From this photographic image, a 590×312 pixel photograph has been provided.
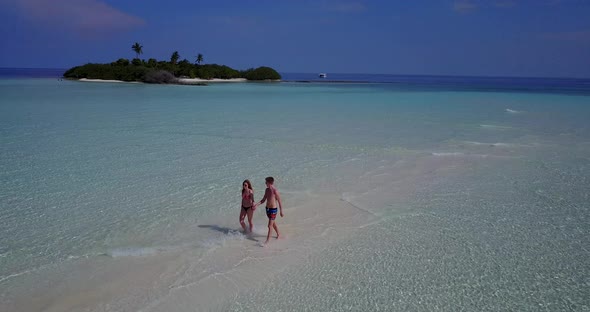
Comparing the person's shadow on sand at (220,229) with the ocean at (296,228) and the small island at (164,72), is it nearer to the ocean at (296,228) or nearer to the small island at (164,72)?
the ocean at (296,228)

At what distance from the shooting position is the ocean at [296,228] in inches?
223

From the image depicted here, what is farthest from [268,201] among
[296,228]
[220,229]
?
[220,229]

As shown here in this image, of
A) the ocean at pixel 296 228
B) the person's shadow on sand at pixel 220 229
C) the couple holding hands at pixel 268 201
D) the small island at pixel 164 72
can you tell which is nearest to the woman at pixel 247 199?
the couple holding hands at pixel 268 201

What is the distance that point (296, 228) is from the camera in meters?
7.84

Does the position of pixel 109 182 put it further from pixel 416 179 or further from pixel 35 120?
pixel 35 120

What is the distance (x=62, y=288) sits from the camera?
5660mm

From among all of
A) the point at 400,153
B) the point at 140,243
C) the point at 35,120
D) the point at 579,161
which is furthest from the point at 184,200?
the point at 35,120

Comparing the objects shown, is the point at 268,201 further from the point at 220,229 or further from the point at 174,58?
the point at 174,58

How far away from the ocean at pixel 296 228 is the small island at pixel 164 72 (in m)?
68.1

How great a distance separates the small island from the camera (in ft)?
266

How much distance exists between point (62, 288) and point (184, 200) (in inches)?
148

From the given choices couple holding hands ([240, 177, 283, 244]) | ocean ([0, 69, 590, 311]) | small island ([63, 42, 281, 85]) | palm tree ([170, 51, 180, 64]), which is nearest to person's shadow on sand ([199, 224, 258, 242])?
ocean ([0, 69, 590, 311])

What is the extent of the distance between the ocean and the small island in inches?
2680

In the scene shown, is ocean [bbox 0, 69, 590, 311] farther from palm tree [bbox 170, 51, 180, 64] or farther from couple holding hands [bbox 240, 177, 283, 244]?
palm tree [bbox 170, 51, 180, 64]
